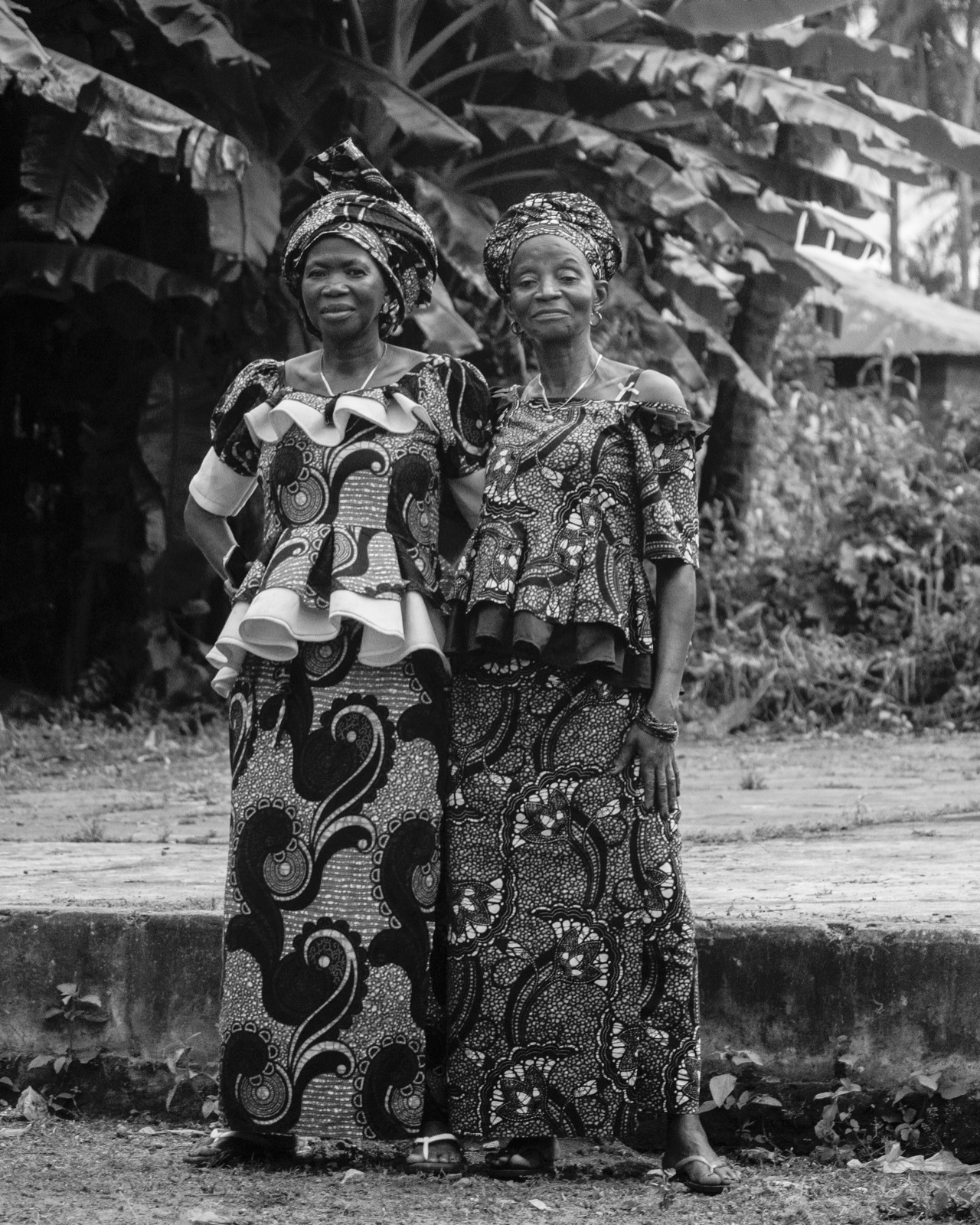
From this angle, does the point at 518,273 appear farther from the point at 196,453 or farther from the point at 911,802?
the point at 196,453

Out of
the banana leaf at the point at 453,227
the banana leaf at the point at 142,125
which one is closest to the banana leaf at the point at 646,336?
the banana leaf at the point at 453,227

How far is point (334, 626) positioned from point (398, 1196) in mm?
1025

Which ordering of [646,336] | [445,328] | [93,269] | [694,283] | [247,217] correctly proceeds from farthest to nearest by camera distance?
[694,283]
[646,336]
[93,269]
[445,328]
[247,217]

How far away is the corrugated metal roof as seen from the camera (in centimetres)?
1777

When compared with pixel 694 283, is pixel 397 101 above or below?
above

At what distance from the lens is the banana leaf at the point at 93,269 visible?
9.07 metres

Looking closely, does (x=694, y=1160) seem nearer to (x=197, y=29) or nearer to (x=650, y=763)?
(x=650, y=763)

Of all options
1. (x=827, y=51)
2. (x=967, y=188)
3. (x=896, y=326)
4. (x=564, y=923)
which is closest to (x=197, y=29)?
(x=827, y=51)

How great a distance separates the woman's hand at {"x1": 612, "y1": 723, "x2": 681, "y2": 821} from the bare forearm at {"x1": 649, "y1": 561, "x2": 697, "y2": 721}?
5 centimetres

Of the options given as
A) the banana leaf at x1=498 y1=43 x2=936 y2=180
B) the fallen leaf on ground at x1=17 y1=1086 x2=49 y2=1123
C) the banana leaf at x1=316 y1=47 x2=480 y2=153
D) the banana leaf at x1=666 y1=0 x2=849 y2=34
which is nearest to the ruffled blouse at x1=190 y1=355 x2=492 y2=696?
the fallen leaf on ground at x1=17 y1=1086 x2=49 y2=1123

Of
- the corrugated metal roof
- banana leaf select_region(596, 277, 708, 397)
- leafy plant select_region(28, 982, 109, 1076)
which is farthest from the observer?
the corrugated metal roof

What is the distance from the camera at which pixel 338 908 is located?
306 cm

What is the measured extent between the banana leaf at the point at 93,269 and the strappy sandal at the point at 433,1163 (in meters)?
6.74

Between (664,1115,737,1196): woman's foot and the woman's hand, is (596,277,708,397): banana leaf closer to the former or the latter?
the woman's hand
